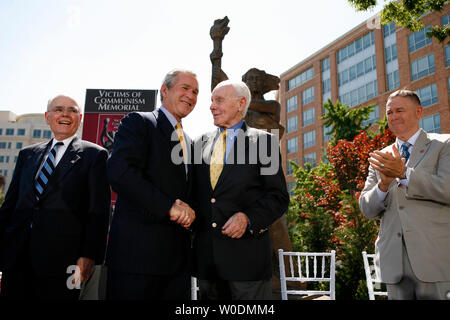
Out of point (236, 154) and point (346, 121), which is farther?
point (346, 121)

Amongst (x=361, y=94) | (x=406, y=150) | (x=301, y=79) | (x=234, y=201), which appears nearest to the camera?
(x=234, y=201)

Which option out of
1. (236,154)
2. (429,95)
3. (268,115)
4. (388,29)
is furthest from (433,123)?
(236,154)

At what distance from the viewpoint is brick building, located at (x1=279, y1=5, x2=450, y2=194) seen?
85.7 feet

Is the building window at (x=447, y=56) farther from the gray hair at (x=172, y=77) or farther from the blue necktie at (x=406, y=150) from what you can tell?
the gray hair at (x=172, y=77)

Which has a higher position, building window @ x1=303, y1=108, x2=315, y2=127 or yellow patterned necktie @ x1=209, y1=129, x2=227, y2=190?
building window @ x1=303, y1=108, x2=315, y2=127

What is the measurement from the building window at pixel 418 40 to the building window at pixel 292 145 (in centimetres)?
1798

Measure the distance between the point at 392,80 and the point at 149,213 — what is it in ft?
112

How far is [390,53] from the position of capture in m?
31.1

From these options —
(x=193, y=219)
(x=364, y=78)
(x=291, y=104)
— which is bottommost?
(x=193, y=219)

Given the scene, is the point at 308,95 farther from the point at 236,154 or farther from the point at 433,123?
the point at 236,154

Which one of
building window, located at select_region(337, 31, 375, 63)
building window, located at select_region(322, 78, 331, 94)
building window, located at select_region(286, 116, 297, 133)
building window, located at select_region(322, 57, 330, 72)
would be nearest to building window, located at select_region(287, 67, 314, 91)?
building window, located at select_region(322, 57, 330, 72)

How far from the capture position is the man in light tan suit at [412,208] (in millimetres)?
2020

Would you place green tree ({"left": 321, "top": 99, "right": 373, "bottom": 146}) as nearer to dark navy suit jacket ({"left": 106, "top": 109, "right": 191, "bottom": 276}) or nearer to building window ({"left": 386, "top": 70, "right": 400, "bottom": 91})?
building window ({"left": 386, "top": 70, "right": 400, "bottom": 91})

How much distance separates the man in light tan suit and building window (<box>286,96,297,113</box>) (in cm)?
4332
